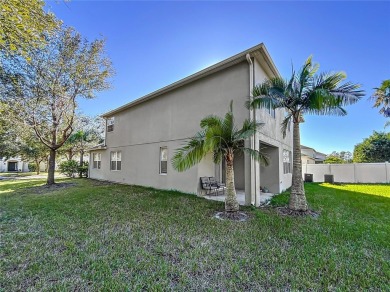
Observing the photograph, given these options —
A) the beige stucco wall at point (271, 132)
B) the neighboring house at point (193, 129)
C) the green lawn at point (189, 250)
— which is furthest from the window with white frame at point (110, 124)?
the beige stucco wall at point (271, 132)

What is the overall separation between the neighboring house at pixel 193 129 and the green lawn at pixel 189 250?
2.97m

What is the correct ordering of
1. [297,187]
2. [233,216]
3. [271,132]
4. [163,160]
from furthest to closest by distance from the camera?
[163,160]
[271,132]
[297,187]
[233,216]

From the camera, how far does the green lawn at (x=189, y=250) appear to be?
10.3 feet

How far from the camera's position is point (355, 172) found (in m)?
17.8

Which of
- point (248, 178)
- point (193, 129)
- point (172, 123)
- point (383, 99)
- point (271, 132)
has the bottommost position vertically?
point (248, 178)

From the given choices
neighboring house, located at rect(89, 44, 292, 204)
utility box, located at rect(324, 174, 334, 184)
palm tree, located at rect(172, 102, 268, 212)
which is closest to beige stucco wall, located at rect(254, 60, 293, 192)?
neighboring house, located at rect(89, 44, 292, 204)

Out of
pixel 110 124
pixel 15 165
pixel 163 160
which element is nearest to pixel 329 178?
pixel 163 160

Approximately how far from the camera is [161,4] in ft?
31.1

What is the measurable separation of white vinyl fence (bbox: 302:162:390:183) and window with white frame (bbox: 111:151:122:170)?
18019 mm

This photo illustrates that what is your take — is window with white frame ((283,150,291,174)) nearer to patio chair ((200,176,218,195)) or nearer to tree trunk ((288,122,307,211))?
patio chair ((200,176,218,195))

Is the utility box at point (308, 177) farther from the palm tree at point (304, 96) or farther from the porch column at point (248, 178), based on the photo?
the porch column at point (248, 178)

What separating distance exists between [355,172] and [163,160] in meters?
17.7

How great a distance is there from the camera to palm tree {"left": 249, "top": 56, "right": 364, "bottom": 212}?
6449 mm

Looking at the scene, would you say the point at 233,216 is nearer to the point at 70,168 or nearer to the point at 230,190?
the point at 230,190
